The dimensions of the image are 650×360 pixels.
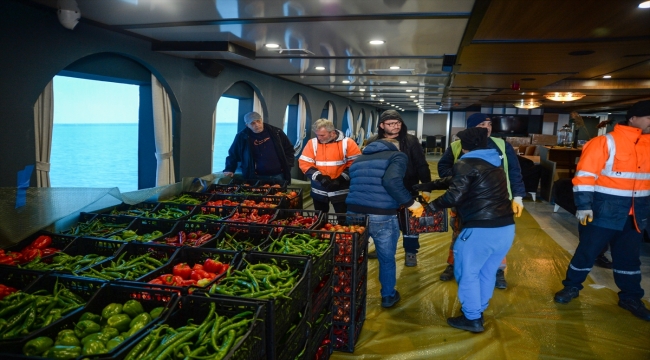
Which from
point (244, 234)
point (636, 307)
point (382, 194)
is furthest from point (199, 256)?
point (636, 307)

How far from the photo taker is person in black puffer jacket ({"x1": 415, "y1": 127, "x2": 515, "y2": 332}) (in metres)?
2.94

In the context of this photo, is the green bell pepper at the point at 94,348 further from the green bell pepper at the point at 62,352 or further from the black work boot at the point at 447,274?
the black work boot at the point at 447,274

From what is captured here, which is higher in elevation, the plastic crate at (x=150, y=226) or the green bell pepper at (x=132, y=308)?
the plastic crate at (x=150, y=226)

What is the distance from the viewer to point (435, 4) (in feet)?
8.91

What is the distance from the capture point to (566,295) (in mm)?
3734

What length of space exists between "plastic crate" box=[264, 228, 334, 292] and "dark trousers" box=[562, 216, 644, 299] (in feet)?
7.38

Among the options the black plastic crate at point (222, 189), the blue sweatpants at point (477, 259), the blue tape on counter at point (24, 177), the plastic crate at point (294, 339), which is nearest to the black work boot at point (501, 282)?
the blue sweatpants at point (477, 259)

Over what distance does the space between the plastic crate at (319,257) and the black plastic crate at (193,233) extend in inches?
18.9

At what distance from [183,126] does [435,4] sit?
3.48 m

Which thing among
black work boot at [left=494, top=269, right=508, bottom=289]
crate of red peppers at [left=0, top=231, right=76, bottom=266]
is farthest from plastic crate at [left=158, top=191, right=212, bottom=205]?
black work boot at [left=494, top=269, right=508, bottom=289]

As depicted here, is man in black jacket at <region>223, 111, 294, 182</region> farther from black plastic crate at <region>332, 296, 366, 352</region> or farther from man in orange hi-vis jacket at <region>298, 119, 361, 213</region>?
black plastic crate at <region>332, 296, 366, 352</region>

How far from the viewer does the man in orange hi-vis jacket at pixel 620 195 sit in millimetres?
3283

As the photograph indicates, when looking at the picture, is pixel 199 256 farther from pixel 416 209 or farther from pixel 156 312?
pixel 416 209

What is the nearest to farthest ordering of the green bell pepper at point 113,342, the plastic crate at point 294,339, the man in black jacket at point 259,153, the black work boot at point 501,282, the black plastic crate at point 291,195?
the green bell pepper at point 113,342, the plastic crate at point 294,339, the black work boot at point 501,282, the black plastic crate at point 291,195, the man in black jacket at point 259,153
